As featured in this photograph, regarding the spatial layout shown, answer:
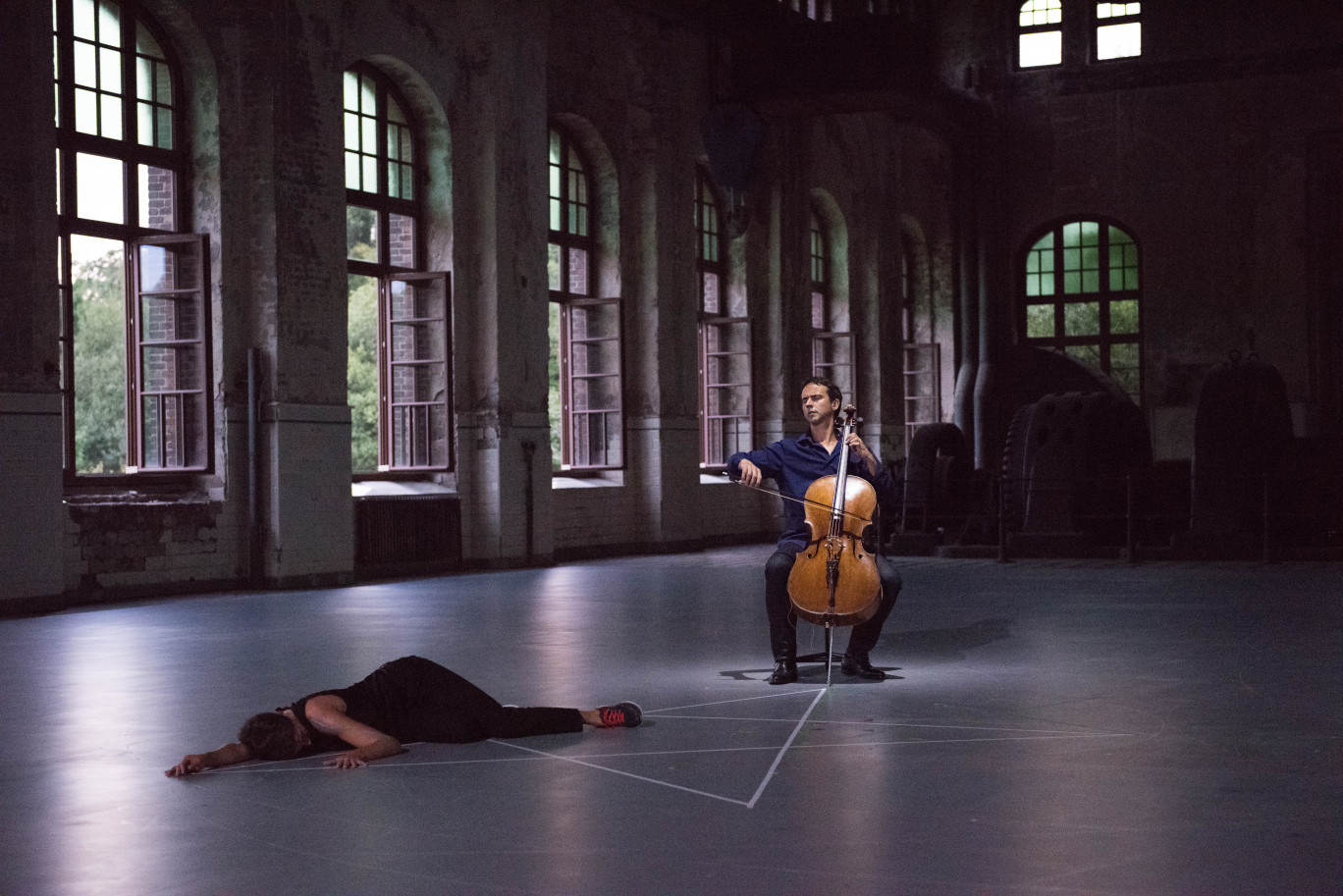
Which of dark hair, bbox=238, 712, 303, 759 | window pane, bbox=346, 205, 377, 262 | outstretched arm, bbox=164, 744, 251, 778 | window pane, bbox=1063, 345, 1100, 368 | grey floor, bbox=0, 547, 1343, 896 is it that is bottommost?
grey floor, bbox=0, 547, 1343, 896

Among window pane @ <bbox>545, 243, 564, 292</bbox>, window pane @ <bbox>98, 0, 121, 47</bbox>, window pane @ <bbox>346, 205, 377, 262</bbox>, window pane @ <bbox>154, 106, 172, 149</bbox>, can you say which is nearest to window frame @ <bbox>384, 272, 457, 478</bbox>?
window pane @ <bbox>154, 106, 172, 149</bbox>

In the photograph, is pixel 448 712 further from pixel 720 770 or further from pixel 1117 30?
pixel 1117 30

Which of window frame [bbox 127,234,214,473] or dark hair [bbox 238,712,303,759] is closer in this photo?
dark hair [bbox 238,712,303,759]

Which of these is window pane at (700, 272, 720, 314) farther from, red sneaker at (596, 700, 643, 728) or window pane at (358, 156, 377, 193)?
red sneaker at (596, 700, 643, 728)

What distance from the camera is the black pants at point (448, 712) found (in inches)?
222

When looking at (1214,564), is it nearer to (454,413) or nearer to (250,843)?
(454,413)

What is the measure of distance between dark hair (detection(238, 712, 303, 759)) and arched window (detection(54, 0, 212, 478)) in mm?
8239

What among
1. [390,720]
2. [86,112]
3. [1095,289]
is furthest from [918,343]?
[390,720]

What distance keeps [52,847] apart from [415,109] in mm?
13145

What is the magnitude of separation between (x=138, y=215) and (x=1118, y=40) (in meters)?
19.2

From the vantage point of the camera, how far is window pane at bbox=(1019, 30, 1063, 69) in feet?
91.4

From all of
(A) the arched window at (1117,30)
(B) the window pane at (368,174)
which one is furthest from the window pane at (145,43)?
(A) the arched window at (1117,30)

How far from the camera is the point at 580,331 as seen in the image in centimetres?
1933

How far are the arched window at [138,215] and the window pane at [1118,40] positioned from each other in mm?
18423
